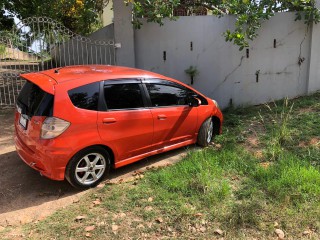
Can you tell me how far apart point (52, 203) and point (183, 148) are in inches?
98.9

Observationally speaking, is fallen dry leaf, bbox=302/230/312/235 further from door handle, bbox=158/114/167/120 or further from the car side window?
the car side window

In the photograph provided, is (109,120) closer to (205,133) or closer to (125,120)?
(125,120)

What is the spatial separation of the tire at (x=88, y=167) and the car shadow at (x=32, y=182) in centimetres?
19

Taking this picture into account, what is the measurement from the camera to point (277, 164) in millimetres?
5098

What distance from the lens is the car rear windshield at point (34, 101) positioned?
4.24 meters

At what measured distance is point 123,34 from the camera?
28.2 feet

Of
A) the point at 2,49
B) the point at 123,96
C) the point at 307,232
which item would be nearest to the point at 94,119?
the point at 123,96

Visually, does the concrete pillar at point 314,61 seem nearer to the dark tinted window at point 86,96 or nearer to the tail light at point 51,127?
the dark tinted window at point 86,96

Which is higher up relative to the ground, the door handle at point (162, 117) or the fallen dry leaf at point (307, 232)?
the door handle at point (162, 117)

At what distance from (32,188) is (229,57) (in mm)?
5599

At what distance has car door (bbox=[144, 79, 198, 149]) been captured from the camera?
5.26 meters

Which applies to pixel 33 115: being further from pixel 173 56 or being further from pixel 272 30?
pixel 272 30

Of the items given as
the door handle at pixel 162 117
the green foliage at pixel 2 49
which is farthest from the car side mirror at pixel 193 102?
the green foliage at pixel 2 49

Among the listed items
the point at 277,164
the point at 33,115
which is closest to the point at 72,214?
the point at 33,115
